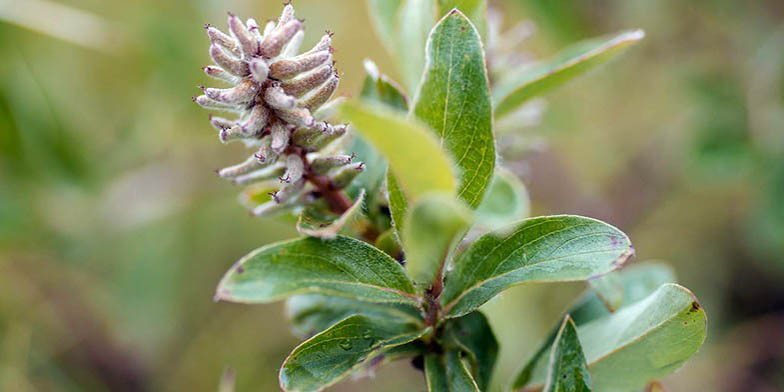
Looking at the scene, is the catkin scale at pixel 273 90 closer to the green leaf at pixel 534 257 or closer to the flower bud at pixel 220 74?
the flower bud at pixel 220 74

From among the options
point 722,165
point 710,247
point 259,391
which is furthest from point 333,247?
point 710,247

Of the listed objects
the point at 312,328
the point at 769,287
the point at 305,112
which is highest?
the point at 305,112

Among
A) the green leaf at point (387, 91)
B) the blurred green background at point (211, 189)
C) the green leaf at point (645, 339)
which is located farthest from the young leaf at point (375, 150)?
the blurred green background at point (211, 189)

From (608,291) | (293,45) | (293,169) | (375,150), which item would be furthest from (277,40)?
(608,291)

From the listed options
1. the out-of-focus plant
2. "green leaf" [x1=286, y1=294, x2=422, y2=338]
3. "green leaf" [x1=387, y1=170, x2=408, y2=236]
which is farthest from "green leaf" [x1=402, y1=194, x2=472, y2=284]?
"green leaf" [x1=286, y1=294, x2=422, y2=338]

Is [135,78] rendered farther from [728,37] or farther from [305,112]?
[728,37]

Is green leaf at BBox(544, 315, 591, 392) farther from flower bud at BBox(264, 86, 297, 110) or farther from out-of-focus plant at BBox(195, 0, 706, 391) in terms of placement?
flower bud at BBox(264, 86, 297, 110)
